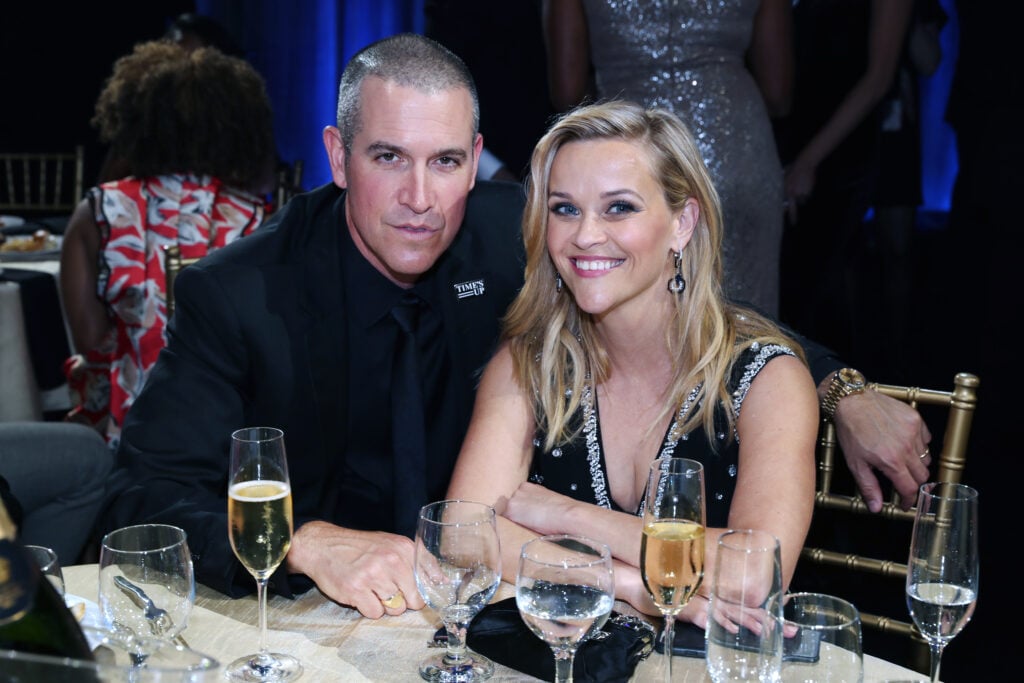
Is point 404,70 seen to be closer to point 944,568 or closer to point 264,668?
point 264,668

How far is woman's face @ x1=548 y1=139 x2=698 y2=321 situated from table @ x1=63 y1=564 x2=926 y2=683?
2.14 ft

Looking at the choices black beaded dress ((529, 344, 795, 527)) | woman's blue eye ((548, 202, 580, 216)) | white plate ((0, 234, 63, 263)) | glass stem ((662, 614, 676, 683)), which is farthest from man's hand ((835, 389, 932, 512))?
white plate ((0, 234, 63, 263))

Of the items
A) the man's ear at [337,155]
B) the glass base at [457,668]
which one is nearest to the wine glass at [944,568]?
the glass base at [457,668]

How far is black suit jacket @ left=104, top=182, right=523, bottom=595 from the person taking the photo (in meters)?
2.03

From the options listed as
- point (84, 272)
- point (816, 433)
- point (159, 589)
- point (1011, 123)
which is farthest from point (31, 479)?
point (1011, 123)

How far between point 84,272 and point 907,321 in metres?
4.08

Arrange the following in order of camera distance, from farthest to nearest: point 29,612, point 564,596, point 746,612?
point 564,596
point 746,612
point 29,612

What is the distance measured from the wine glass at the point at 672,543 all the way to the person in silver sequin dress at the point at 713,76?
2049mm

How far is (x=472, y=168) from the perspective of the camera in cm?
237

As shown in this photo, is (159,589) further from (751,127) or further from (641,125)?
(751,127)

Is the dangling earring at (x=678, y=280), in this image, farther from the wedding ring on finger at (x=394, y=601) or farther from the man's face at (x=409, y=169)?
the wedding ring on finger at (x=394, y=601)

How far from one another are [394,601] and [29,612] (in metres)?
0.67

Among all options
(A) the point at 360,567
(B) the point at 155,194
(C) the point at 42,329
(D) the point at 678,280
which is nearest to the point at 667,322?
(D) the point at 678,280

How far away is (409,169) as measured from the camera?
7.39 feet
